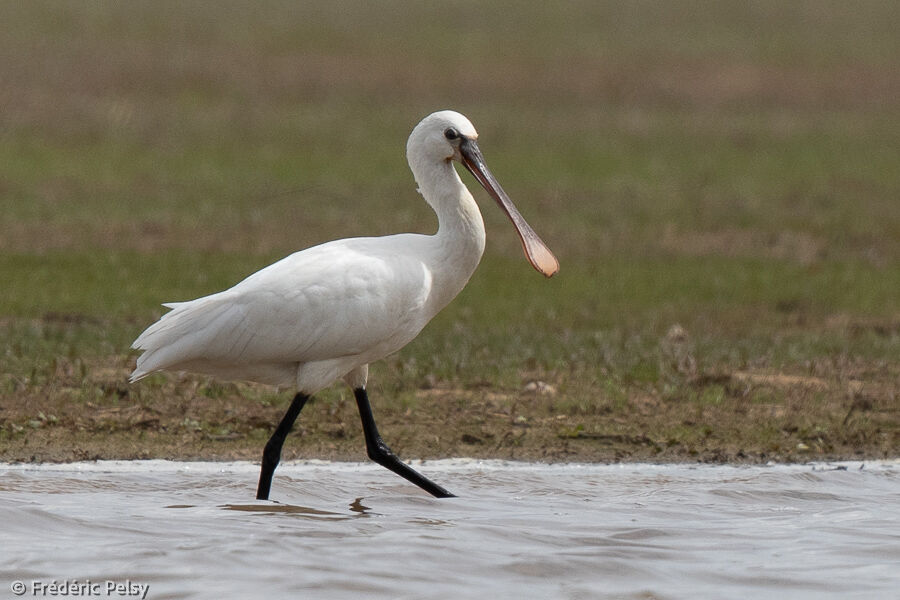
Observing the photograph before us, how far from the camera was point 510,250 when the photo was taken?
13.6 metres

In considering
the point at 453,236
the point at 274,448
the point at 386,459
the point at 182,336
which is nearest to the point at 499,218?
the point at 386,459

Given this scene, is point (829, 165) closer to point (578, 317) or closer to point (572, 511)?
point (578, 317)

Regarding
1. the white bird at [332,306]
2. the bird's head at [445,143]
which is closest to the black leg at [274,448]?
the white bird at [332,306]

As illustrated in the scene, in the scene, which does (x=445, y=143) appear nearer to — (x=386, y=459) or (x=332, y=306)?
(x=332, y=306)

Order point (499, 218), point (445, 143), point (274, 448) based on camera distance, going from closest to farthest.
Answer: point (274, 448)
point (445, 143)
point (499, 218)

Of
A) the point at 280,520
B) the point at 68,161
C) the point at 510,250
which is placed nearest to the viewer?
the point at 280,520

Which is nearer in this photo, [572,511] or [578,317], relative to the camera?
[572,511]

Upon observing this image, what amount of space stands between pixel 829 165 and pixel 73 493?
1357cm

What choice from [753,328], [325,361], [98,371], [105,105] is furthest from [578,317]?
[105,105]

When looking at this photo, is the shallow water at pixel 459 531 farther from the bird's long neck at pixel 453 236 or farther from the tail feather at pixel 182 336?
the bird's long neck at pixel 453 236

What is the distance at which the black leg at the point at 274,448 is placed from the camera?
6879 millimetres

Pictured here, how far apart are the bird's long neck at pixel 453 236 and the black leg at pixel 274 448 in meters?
0.75

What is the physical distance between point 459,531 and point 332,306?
1.07m

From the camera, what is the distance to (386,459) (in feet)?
23.8
